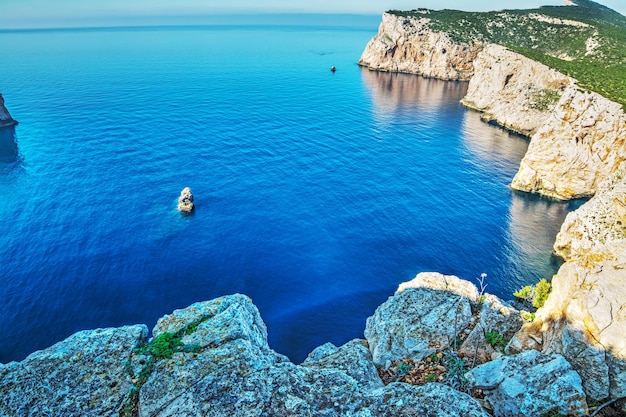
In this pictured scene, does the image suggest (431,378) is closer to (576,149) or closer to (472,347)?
(472,347)

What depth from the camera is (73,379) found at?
1758cm

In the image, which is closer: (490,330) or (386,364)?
(386,364)

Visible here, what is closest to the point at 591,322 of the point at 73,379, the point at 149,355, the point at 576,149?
the point at 149,355

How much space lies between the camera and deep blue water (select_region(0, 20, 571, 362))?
172ft

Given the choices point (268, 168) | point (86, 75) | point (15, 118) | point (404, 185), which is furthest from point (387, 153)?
point (86, 75)

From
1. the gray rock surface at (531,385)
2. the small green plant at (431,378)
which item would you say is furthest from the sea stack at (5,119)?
the gray rock surface at (531,385)

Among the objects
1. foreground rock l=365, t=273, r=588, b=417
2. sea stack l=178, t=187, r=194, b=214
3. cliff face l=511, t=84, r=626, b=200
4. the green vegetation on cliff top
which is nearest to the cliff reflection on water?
cliff face l=511, t=84, r=626, b=200

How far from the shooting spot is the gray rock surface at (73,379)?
16344 mm

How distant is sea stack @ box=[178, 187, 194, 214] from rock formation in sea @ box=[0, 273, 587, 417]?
49.8m

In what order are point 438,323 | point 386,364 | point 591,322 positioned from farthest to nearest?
point 438,323
point 386,364
point 591,322

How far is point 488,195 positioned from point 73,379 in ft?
261

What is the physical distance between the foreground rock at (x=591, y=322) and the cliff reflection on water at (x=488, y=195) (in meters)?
35.0

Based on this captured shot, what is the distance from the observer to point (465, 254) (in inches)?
2452

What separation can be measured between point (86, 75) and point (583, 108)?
617 feet
